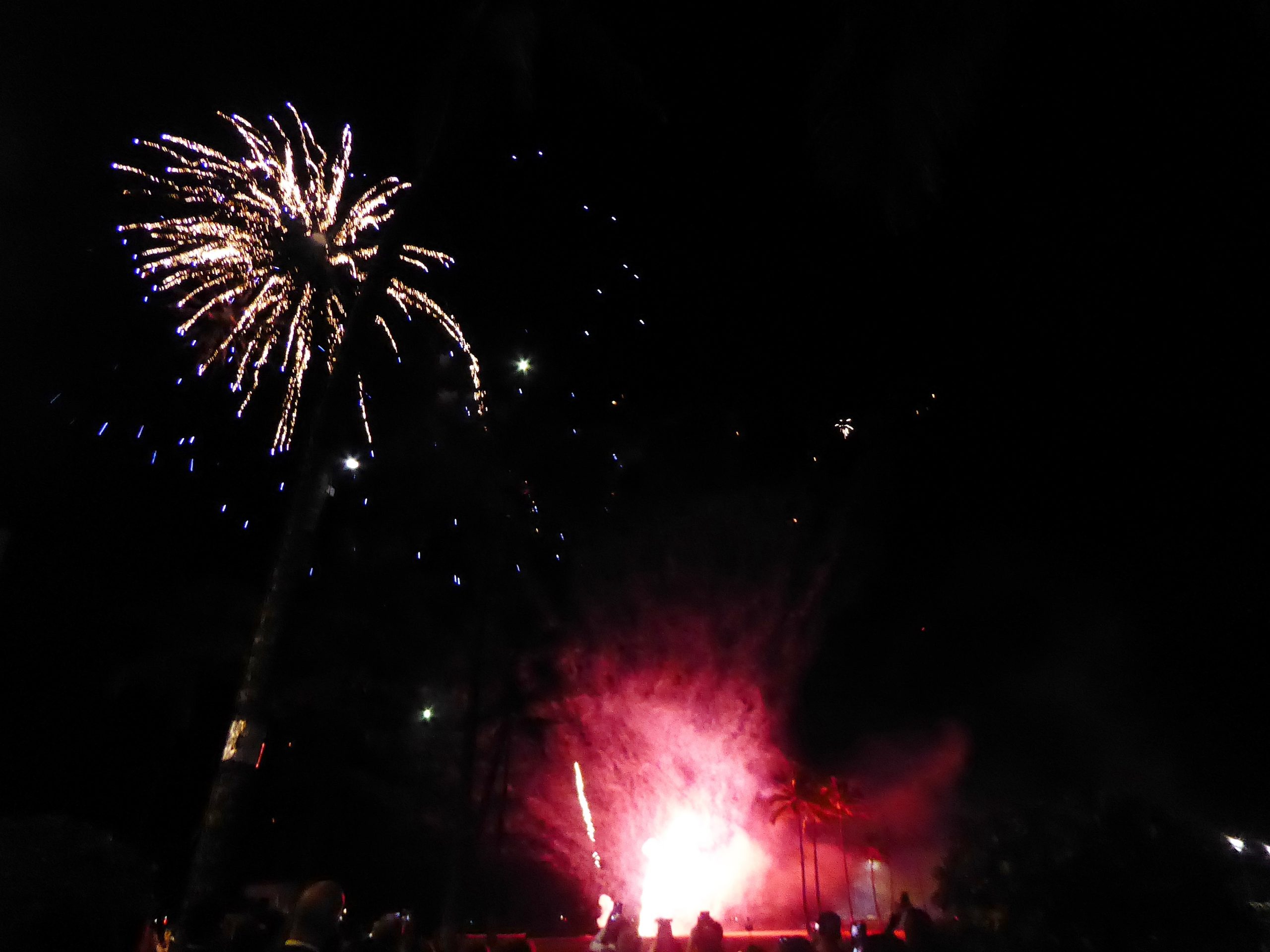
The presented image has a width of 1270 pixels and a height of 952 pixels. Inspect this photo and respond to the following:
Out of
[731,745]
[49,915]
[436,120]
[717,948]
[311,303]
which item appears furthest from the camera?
[731,745]

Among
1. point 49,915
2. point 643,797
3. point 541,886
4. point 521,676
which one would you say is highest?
point 521,676

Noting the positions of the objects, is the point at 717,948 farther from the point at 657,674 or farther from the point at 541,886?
the point at 541,886

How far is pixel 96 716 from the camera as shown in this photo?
2361cm

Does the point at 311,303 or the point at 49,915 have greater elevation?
the point at 311,303

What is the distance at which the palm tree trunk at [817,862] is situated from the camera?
46.0 meters

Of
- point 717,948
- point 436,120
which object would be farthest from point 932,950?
point 436,120

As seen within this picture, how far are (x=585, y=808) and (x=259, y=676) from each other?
106 feet

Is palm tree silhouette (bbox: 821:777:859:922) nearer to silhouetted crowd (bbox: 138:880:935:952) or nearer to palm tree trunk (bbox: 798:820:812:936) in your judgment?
palm tree trunk (bbox: 798:820:812:936)

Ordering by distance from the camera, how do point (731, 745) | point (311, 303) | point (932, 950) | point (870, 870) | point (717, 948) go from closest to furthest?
1. point (932, 950)
2. point (717, 948)
3. point (311, 303)
4. point (731, 745)
5. point (870, 870)

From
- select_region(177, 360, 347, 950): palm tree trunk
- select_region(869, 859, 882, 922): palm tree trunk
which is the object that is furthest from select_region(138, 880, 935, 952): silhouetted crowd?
select_region(869, 859, 882, 922): palm tree trunk

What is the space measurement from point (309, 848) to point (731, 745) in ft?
56.2

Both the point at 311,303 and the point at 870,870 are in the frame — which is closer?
the point at 311,303

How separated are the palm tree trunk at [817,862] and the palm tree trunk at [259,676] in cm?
4151

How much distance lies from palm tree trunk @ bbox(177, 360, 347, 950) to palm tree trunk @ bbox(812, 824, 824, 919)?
4151cm
